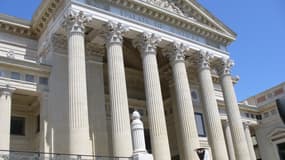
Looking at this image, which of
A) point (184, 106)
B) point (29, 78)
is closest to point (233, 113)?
point (184, 106)

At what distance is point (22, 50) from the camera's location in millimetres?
25547

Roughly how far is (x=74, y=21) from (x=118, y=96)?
5.87 metres

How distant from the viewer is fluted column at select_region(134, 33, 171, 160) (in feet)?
68.5

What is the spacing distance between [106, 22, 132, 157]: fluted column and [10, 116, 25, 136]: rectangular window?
9657 millimetres

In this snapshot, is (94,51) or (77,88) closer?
(77,88)

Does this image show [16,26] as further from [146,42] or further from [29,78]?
[146,42]

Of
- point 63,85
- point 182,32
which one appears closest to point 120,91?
point 63,85

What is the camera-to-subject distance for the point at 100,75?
25344 millimetres

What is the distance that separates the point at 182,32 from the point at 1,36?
1505 cm

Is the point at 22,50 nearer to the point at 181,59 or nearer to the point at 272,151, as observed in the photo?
the point at 181,59

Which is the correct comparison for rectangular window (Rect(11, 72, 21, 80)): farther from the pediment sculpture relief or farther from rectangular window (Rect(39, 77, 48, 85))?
the pediment sculpture relief

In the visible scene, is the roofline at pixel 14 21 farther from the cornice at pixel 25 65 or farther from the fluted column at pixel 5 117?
the fluted column at pixel 5 117

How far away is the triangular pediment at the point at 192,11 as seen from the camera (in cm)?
2728

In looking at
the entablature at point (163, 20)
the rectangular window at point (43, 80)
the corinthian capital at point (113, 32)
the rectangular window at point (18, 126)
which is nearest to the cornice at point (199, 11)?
the entablature at point (163, 20)
